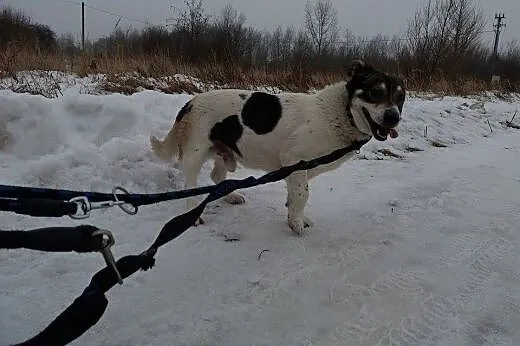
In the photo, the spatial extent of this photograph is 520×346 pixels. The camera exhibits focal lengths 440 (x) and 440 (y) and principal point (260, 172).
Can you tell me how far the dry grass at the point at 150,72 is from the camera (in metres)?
8.48

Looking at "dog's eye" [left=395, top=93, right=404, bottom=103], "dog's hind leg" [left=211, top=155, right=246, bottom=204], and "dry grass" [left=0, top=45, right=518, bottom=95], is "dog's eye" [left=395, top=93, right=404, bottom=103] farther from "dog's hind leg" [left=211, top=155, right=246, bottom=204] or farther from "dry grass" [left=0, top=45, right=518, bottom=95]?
"dry grass" [left=0, top=45, right=518, bottom=95]

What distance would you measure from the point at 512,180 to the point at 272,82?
6.86 m

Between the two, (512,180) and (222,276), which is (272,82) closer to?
(512,180)

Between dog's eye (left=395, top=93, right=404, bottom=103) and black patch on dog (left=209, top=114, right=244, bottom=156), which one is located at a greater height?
dog's eye (left=395, top=93, right=404, bottom=103)

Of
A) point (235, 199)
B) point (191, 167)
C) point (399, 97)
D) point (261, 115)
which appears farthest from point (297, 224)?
point (399, 97)

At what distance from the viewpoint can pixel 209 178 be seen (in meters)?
4.69

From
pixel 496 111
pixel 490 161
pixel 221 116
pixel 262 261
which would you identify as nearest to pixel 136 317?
pixel 262 261

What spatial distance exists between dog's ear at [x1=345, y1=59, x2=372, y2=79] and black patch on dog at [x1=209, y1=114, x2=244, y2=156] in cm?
102

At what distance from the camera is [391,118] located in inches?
125

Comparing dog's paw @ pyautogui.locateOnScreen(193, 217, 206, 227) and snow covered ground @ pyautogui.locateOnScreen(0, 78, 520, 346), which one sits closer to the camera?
snow covered ground @ pyautogui.locateOnScreen(0, 78, 520, 346)

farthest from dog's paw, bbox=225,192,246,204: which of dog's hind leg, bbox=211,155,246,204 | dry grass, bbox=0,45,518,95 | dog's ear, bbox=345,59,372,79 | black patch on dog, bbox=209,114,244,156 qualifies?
dry grass, bbox=0,45,518,95

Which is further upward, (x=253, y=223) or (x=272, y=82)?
(x=272, y=82)

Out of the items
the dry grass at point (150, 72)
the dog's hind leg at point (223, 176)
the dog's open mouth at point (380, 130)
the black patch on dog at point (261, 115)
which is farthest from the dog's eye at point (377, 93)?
the dry grass at point (150, 72)

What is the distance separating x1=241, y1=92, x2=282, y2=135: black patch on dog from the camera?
12.1 ft
